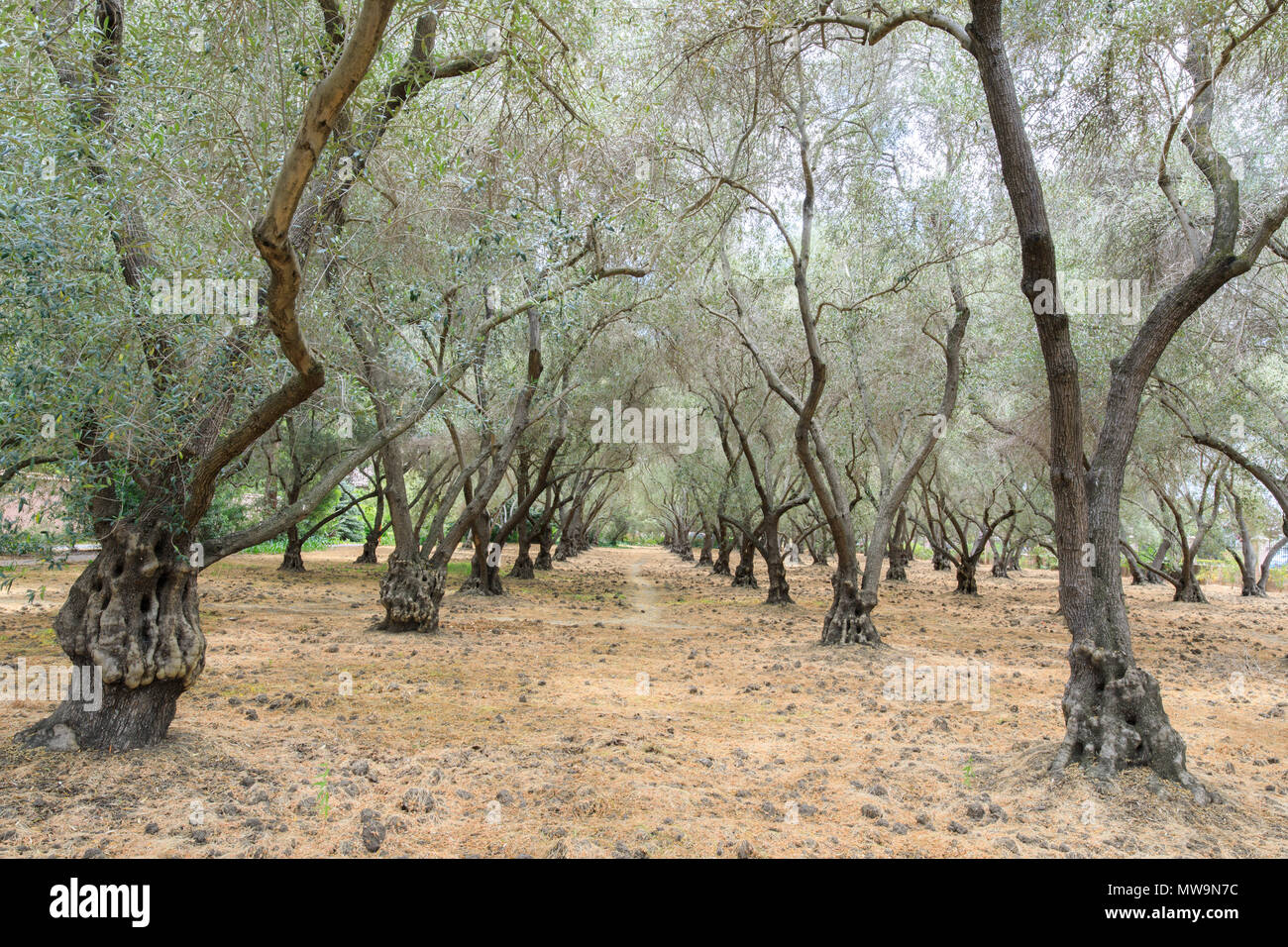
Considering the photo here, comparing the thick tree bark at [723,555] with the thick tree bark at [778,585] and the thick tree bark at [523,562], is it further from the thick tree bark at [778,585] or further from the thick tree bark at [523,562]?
the thick tree bark at [778,585]

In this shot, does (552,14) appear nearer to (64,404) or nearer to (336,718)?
(64,404)

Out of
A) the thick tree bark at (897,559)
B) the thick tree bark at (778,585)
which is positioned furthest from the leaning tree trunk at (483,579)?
the thick tree bark at (897,559)

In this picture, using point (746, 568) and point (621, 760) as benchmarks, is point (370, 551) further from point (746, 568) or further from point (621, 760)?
point (621, 760)

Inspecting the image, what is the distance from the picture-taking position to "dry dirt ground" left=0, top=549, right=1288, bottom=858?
379cm

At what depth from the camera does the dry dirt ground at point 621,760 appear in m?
3.79

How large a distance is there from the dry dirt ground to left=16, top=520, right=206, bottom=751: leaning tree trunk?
193mm

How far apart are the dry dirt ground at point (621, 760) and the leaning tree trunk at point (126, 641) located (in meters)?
0.19

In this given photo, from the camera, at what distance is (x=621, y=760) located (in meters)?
5.15

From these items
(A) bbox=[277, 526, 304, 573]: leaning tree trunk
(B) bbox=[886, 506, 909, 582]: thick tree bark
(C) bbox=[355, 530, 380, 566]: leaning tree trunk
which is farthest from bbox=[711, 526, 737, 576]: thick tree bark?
(A) bbox=[277, 526, 304, 573]: leaning tree trunk

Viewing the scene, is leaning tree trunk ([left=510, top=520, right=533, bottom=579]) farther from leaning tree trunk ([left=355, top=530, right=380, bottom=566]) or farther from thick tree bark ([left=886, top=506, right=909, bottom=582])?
thick tree bark ([left=886, top=506, right=909, bottom=582])

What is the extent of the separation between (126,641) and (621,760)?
3.20 meters

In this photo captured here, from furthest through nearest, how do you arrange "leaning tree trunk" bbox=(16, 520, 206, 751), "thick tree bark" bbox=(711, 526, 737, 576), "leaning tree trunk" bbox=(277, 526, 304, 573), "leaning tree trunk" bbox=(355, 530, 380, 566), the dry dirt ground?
"leaning tree trunk" bbox=(355, 530, 380, 566) → "thick tree bark" bbox=(711, 526, 737, 576) → "leaning tree trunk" bbox=(277, 526, 304, 573) → "leaning tree trunk" bbox=(16, 520, 206, 751) → the dry dirt ground

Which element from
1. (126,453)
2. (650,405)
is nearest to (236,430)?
(126,453)

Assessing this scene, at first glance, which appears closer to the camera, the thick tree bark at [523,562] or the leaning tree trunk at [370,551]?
the thick tree bark at [523,562]
